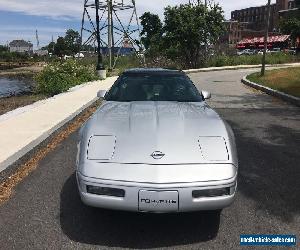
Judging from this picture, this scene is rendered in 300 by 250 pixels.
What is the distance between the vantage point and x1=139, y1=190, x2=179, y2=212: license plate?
10.5 feet

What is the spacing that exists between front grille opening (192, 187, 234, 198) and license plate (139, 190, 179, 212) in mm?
192

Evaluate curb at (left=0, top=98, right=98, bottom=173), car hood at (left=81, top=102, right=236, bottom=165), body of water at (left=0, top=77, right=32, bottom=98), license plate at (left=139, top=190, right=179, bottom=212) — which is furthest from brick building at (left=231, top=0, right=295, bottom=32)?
license plate at (left=139, top=190, right=179, bottom=212)

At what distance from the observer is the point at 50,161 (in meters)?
5.94

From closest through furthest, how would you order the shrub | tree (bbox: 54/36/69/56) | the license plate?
the license plate, the shrub, tree (bbox: 54/36/69/56)

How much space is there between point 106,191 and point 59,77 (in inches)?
563

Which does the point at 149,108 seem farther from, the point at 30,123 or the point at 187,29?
the point at 187,29

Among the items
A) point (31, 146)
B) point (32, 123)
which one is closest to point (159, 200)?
point (31, 146)

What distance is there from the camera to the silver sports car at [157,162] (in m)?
3.23

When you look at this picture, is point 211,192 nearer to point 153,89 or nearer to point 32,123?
point 153,89

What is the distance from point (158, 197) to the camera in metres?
3.20

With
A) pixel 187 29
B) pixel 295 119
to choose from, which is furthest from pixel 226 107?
pixel 187 29

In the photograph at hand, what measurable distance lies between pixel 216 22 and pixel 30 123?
2927 centimetres

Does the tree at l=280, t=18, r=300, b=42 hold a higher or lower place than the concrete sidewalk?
higher

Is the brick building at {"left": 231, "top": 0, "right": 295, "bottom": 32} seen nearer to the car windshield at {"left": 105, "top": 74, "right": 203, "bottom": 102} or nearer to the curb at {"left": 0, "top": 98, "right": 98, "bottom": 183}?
the curb at {"left": 0, "top": 98, "right": 98, "bottom": 183}
